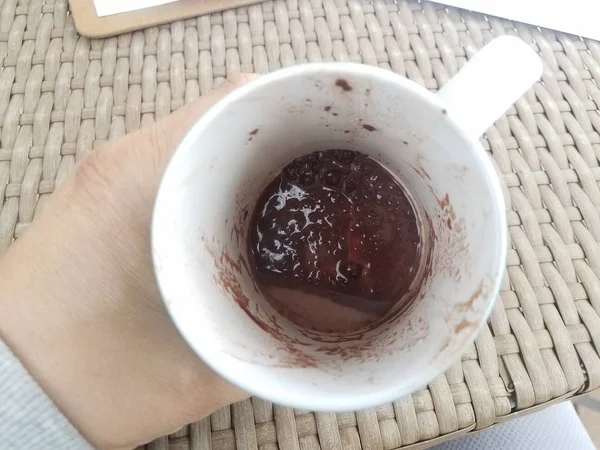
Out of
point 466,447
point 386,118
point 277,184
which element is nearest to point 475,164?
point 386,118

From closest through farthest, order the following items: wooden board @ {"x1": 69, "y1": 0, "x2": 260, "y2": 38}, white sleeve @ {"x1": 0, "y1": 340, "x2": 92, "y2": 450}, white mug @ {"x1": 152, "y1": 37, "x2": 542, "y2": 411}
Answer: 1. white mug @ {"x1": 152, "y1": 37, "x2": 542, "y2": 411}
2. white sleeve @ {"x1": 0, "y1": 340, "x2": 92, "y2": 450}
3. wooden board @ {"x1": 69, "y1": 0, "x2": 260, "y2": 38}

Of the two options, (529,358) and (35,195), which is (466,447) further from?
(35,195)

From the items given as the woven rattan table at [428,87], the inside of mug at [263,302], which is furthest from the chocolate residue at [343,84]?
the woven rattan table at [428,87]

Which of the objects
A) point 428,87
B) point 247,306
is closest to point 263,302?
point 247,306

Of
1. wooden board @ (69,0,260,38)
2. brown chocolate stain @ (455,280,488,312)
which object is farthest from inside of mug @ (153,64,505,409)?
wooden board @ (69,0,260,38)

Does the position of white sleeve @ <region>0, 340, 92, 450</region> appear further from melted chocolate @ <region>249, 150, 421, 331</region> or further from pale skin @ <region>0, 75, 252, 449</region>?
melted chocolate @ <region>249, 150, 421, 331</region>

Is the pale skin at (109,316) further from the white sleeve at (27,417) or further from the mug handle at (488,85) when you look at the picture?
the mug handle at (488,85)

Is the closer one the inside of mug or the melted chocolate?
the inside of mug
